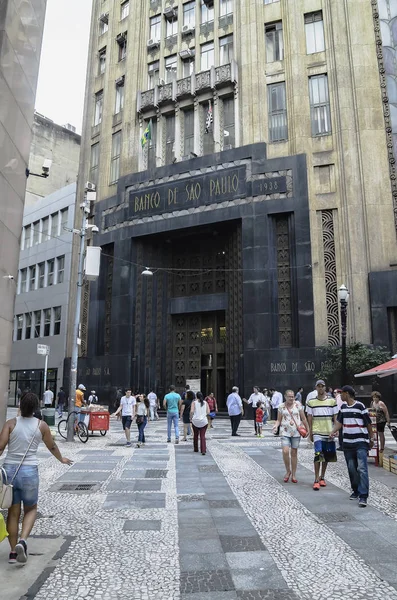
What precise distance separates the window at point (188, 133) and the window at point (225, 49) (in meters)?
3.80

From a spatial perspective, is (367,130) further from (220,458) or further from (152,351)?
(220,458)

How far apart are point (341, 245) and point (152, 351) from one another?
13850mm

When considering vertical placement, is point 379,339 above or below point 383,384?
above

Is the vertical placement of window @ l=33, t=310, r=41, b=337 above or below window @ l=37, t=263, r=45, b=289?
below

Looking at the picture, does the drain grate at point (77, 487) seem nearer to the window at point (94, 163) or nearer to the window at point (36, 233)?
the window at point (94, 163)

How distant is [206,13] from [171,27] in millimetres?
2977

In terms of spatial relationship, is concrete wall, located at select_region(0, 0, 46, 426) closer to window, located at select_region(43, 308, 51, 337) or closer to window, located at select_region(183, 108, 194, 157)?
window, located at select_region(183, 108, 194, 157)

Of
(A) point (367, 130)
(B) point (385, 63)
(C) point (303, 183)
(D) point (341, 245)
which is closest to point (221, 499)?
(D) point (341, 245)

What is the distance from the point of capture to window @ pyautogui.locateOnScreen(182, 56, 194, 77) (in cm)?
3256

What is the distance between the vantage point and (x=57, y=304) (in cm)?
3897

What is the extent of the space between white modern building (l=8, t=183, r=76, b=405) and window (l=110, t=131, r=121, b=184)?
6.60 m

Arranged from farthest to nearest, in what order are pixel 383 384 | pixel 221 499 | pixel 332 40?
1. pixel 332 40
2. pixel 383 384
3. pixel 221 499

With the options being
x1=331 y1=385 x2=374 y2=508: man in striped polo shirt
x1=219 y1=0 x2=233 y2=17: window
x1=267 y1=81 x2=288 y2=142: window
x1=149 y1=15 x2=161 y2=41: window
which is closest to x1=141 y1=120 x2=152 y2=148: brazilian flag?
x1=149 y1=15 x2=161 y2=41: window

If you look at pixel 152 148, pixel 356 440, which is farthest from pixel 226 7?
pixel 356 440
